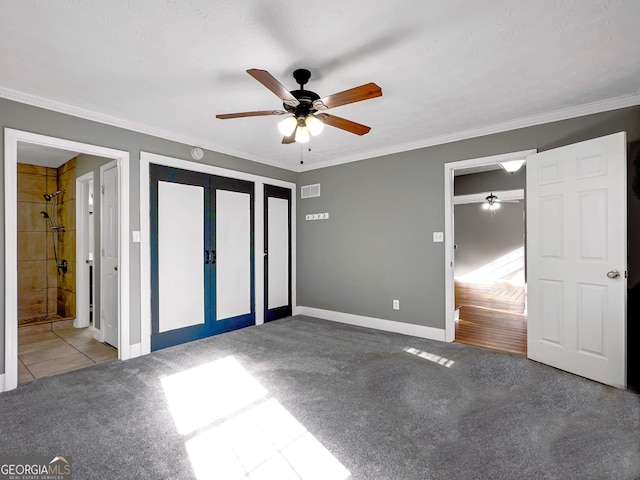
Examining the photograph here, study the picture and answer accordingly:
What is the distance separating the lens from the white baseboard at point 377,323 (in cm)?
398

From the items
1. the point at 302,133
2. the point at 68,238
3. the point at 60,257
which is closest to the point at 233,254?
the point at 302,133

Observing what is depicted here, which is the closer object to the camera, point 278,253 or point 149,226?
point 149,226

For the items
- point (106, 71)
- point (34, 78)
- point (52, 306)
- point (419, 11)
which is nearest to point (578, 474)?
point (419, 11)

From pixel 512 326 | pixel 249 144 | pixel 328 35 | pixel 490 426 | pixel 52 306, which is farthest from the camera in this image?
pixel 52 306

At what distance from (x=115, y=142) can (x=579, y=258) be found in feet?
15.2

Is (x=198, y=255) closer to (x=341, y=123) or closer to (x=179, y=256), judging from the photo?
(x=179, y=256)

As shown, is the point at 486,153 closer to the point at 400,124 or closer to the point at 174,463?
the point at 400,124

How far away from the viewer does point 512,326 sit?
14.8 feet

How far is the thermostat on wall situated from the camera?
3922 mm

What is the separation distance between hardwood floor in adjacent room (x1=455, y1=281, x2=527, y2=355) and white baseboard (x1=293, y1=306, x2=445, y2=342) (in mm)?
317

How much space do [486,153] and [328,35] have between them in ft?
8.26

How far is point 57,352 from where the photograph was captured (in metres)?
3.57

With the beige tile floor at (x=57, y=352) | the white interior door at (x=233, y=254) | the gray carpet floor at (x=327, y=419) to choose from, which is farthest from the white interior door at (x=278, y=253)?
the beige tile floor at (x=57, y=352)

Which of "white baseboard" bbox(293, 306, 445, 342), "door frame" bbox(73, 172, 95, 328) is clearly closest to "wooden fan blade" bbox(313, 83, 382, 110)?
"white baseboard" bbox(293, 306, 445, 342)
